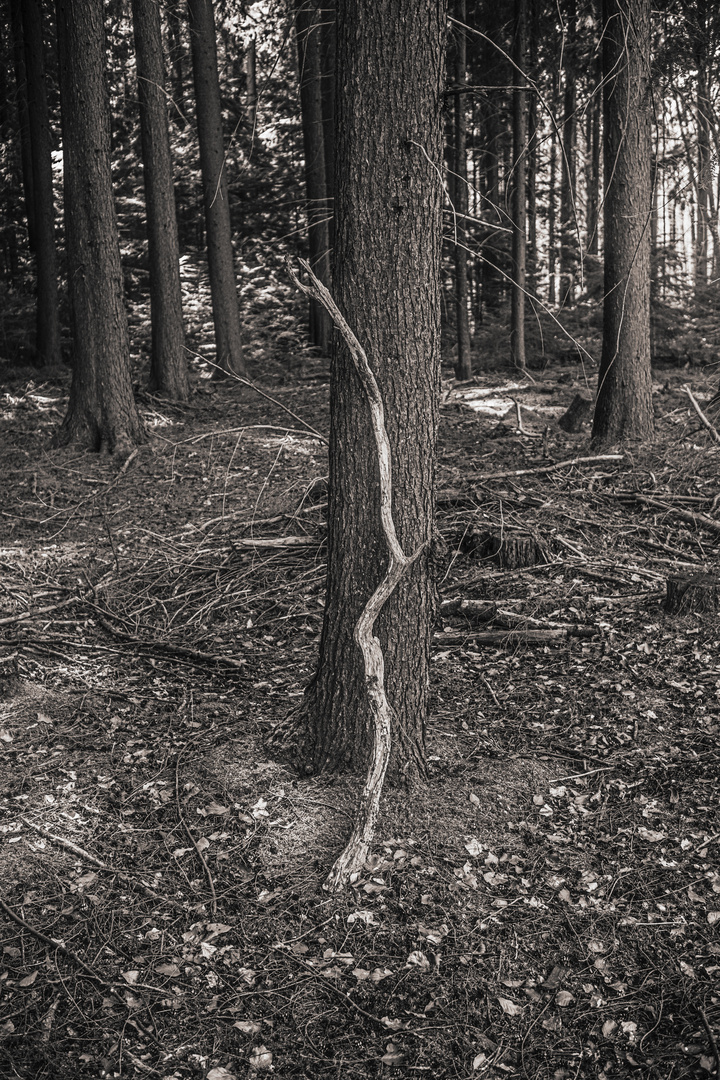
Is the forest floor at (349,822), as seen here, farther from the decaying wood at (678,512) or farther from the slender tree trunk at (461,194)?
the slender tree trunk at (461,194)

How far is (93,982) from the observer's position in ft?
10.4

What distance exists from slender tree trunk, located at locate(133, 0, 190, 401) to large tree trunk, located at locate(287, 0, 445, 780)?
1048 centimetres

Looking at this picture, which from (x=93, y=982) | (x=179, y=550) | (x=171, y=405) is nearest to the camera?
(x=93, y=982)

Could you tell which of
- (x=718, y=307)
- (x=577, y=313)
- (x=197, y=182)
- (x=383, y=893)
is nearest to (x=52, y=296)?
(x=197, y=182)

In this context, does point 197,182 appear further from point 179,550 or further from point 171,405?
point 179,550

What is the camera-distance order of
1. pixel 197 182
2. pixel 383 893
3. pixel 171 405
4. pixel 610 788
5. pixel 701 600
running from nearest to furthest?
pixel 383 893 → pixel 610 788 → pixel 701 600 → pixel 171 405 → pixel 197 182

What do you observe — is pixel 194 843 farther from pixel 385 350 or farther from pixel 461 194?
pixel 461 194

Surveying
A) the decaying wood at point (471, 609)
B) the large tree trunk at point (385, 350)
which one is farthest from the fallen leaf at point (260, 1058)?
the decaying wood at point (471, 609)

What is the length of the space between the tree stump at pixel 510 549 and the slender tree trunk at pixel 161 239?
27.7 ft

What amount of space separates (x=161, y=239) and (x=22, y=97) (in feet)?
30.6

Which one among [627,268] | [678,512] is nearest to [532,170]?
[627,268]

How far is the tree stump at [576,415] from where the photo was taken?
11.2 metres

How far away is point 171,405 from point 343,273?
1007cm

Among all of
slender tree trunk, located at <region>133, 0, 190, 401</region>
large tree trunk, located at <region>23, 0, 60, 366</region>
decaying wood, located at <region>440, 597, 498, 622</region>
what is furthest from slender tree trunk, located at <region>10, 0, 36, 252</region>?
decaying wood, located at <region>440, 597, 498, 622</region>
